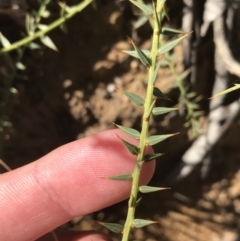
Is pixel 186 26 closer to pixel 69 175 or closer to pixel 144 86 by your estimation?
pixel 144 86

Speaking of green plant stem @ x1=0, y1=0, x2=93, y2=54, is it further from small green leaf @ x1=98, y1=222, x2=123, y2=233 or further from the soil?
small green leaf @ x1=98, y1=222, x2=123, y2=233

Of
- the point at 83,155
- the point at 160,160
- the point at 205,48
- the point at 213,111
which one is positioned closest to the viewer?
the point at 83,155

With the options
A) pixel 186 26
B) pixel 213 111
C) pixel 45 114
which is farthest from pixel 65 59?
pixel 213 111

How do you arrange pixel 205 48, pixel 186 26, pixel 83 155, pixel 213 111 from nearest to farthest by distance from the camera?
pixel 83 155 → pixel 186 26 → pixel 205 48 → pixel 213 111

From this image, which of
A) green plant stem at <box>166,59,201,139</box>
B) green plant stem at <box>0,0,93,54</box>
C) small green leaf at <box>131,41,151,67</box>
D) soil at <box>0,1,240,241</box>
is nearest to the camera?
small green leaf at <box>131,41,151,67</box>

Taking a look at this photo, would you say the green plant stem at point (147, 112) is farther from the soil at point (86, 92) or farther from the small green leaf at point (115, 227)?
the soil at point (86, 92)

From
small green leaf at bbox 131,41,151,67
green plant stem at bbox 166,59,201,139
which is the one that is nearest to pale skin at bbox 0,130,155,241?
green plant stem at bbox 166,59,201,139

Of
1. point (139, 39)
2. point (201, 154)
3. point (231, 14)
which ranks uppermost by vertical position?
point (139, 39)

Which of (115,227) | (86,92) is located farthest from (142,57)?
(86,92)

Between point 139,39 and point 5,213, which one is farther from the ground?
point 139,39
